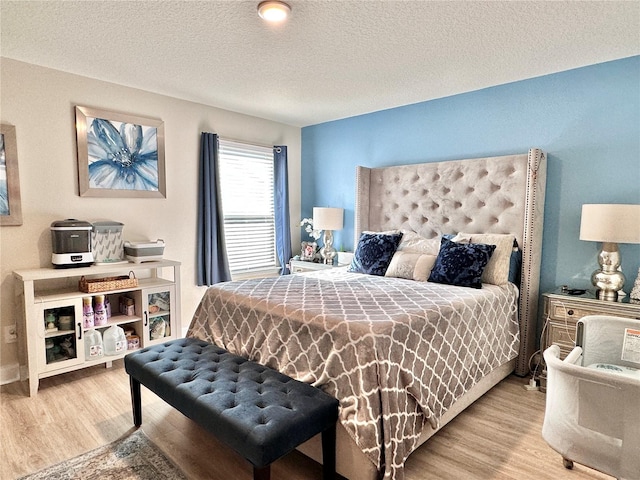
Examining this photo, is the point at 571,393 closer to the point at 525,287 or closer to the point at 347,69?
the point at 525,287

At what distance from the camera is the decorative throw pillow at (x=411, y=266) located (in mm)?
3240

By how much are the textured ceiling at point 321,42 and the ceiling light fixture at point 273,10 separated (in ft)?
0.14

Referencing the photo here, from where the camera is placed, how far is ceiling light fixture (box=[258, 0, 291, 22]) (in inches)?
80.5

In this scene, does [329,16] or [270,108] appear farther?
[270,108]

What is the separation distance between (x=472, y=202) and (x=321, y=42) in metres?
1.98

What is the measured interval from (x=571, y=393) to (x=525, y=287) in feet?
5.41

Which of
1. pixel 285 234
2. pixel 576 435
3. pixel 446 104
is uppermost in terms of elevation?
pixel 446 104

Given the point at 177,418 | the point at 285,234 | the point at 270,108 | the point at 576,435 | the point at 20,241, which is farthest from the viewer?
the point at 285,234

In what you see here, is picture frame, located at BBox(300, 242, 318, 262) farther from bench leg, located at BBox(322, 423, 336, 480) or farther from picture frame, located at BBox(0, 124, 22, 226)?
bench leg, located at BBox(322, 423, 336, 480)

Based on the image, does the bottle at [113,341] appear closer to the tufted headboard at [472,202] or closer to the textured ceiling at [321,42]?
the textured ceiling at [321,42]

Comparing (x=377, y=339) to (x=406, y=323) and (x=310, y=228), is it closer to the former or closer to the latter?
(x=406, y=323)

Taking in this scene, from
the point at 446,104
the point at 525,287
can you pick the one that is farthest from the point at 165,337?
the point at 446,104

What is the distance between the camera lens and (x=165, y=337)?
140 inches

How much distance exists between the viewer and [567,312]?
2799 mm
